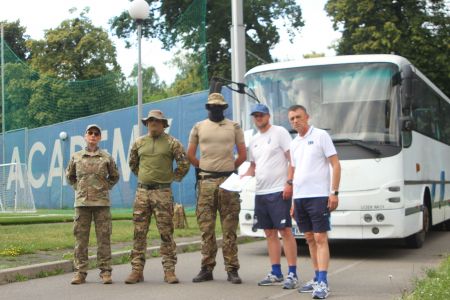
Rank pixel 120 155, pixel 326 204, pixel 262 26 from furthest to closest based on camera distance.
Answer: pixel 262 26 → pixel 120 155 → pixel 326 204

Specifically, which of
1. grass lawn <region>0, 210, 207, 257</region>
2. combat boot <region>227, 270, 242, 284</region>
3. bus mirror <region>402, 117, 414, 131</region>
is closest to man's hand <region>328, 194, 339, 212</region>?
combat boot <region>227, 270, 242, 284</region>

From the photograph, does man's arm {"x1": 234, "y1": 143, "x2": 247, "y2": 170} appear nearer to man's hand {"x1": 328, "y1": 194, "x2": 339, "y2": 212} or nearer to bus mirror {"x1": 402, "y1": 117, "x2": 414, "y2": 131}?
man's hand {"x1": 328, "y1": 194, "x2": 339, "y2": 212}

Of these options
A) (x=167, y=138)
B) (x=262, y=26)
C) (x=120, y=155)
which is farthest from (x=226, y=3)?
(x=167, y=138)

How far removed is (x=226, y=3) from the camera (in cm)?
4306

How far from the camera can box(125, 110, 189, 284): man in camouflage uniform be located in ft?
26.9

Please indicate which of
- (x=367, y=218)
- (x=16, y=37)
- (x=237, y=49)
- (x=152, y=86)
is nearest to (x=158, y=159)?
(x=367, y=218)

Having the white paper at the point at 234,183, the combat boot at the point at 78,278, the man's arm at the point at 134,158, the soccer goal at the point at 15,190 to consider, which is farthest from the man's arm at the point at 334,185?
the soccer goal at the point at 15,190

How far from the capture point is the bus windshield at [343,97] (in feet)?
35.0

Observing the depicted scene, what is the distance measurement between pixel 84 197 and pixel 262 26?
127 ft

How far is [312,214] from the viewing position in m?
7.21

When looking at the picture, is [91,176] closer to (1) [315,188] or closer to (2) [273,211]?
(2) [273,211]

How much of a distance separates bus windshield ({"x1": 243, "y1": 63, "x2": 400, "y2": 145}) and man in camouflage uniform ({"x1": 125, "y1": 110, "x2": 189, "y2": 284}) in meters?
3.17

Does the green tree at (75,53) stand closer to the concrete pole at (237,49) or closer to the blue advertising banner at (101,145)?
the blue advertising banner at (101,145)

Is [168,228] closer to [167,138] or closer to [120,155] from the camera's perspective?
[167,138]
